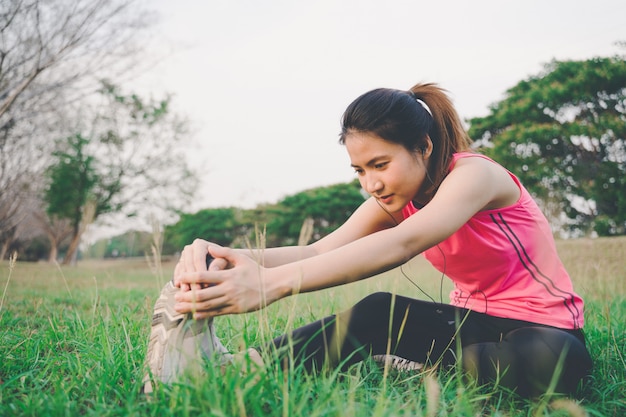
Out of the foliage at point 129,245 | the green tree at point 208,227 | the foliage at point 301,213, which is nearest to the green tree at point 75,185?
the foliage at point 129,245

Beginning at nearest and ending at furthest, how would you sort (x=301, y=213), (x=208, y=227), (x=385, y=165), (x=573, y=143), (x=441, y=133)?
(x=385, y=165) → (x=441, y=133) → (x=573, y=143) → (x=301, y=213) → (x=208, y=227)

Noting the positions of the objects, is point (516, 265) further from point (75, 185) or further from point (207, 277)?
point (75, 185)

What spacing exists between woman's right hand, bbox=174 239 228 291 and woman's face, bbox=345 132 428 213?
0.65 metres

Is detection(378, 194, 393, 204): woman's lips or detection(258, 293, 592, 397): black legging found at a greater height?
detection(378, 194, 393, 204): woman's lips

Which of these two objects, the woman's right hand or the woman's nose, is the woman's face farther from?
the woman's right hand

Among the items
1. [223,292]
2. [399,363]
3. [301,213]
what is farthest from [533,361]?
[301,213]

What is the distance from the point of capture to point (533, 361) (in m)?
1.46

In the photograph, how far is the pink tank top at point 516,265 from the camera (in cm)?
166

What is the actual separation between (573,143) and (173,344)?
14.7 metres

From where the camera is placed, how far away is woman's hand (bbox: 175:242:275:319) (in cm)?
127

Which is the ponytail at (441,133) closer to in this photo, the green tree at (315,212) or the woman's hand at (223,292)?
the woman's hand at (223,292)

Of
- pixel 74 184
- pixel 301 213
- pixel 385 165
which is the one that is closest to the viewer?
pixel 385 165

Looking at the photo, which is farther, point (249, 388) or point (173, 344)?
point (173, 344)

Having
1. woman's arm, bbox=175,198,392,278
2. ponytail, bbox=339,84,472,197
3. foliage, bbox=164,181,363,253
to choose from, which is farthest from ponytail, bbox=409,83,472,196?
foliage, bbox=164,181,363,253
